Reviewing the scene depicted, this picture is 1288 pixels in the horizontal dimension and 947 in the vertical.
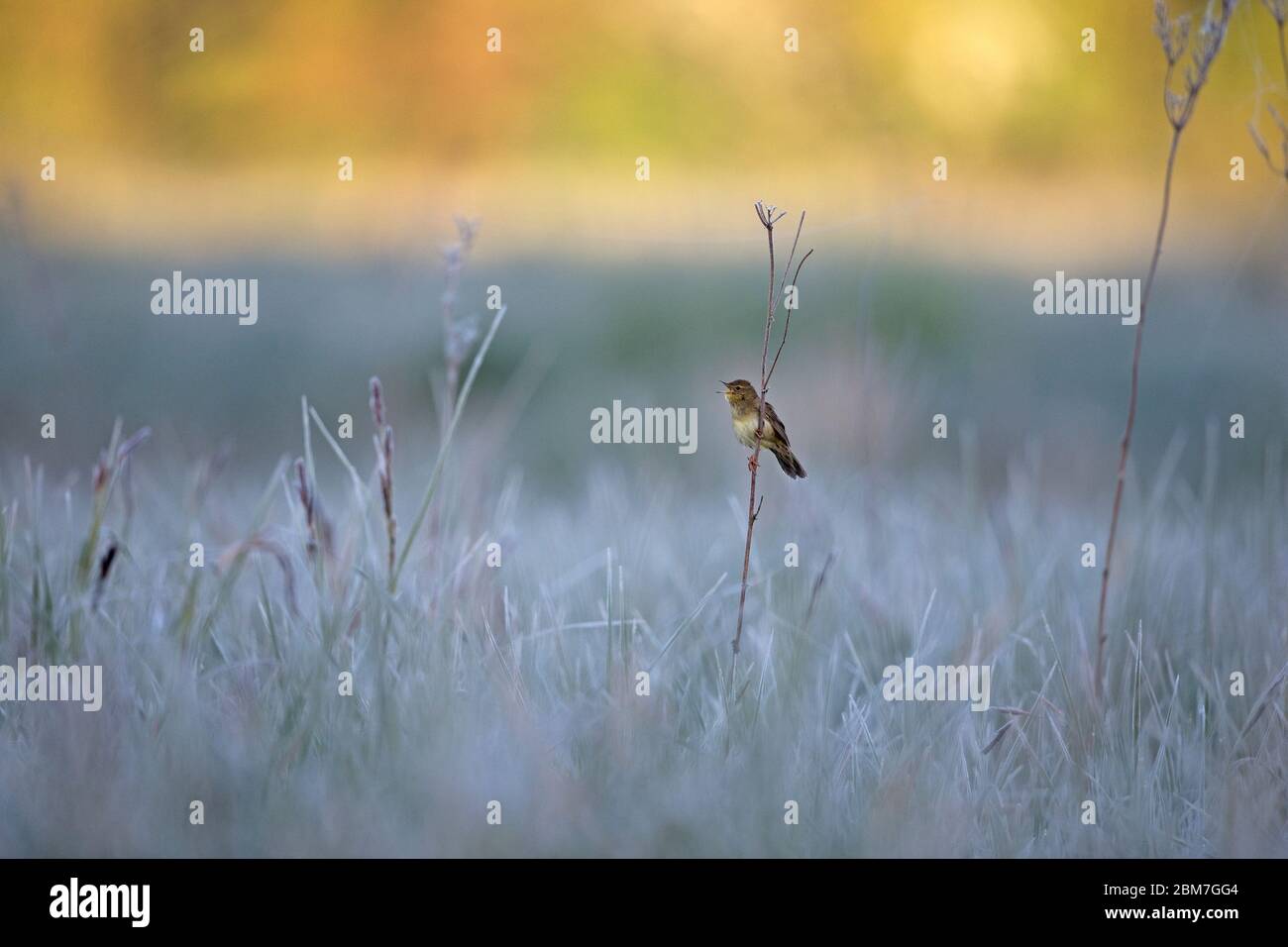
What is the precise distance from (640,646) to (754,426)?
46cm

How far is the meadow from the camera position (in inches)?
66.5

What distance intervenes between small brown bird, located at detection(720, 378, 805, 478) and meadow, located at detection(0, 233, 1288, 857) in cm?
21

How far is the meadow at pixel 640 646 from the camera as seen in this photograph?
1.69m

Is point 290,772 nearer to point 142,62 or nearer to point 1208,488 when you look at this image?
point 1208,488

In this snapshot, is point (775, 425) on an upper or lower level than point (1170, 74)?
lower

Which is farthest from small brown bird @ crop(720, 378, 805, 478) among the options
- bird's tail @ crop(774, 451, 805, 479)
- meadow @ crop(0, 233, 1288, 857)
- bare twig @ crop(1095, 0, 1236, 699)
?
bare twig @ crop(1095, 0, 1236, 699)

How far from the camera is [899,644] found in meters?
2.27

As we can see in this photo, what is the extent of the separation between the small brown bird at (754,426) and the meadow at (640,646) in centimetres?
21

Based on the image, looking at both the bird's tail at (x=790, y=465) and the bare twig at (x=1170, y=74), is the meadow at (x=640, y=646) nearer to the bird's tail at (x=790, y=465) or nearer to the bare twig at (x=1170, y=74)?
the bird's tail at (x=790, y=465)

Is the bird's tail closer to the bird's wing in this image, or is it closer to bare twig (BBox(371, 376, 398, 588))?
the bird's wing

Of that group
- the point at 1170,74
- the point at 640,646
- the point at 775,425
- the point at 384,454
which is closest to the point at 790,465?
the point at 775,425

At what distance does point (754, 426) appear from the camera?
202 cm

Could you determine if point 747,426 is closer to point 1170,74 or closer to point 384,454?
point 384,454
